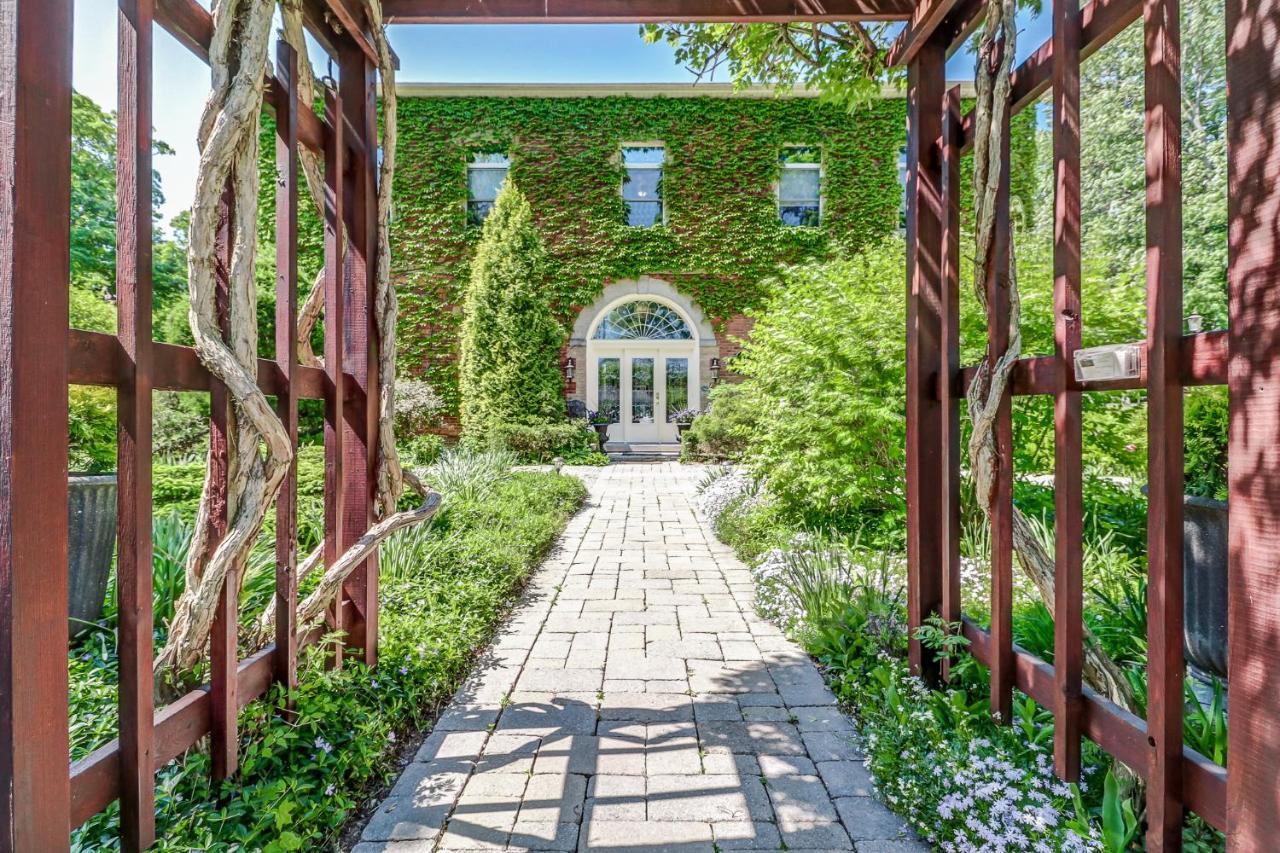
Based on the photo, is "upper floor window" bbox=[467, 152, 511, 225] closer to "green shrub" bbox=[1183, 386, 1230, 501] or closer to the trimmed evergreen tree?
the trimmed evergreen tree

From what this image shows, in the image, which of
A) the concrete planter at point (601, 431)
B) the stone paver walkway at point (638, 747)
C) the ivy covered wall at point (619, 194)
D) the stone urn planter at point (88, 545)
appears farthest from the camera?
the ivy covered wall at point (619, 194)

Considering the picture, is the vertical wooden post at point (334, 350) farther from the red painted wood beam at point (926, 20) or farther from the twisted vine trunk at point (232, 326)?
the red painted wood beam at point (926, 20)

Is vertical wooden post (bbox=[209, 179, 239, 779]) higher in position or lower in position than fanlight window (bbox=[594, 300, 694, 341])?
lower

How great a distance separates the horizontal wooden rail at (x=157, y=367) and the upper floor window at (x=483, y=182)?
493 inches

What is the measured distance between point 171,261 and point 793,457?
16.7m

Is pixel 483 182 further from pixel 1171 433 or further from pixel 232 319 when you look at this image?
pixel 1171 433

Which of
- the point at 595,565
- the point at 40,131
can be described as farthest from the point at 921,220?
the point at 595,565

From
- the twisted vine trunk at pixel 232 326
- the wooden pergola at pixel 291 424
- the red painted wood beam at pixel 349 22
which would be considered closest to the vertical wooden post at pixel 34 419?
the wooden pergola at pixel 291 424

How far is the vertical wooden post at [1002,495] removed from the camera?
199 centimetres

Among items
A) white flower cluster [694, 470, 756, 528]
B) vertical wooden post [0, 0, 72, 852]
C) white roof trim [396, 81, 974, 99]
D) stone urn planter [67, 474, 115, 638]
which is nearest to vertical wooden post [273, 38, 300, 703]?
vertical wooden post [0, 0, 72, 852]

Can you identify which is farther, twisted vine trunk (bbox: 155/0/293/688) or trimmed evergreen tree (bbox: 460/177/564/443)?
trimmed evergreen tree (bbox: 460/177/564/443)

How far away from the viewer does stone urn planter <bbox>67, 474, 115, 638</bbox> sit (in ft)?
8.91

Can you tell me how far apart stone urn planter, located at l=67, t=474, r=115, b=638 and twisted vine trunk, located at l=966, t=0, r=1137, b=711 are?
133 inches

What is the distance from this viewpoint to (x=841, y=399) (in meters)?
5.01
